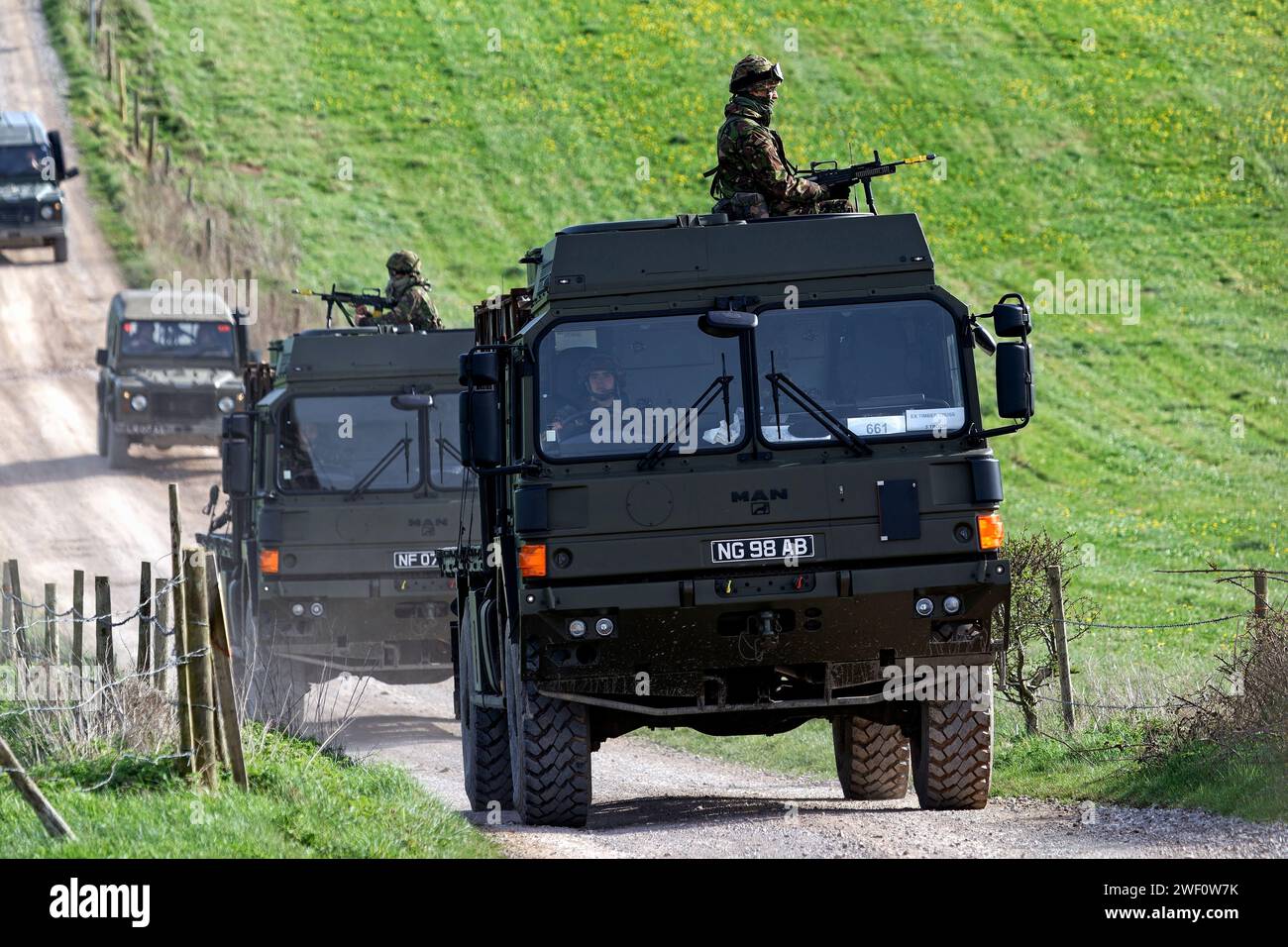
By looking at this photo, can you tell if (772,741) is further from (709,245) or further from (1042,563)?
(709,245)

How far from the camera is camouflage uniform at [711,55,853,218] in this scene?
1091 centimetres

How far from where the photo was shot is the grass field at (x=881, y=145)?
4034 cm

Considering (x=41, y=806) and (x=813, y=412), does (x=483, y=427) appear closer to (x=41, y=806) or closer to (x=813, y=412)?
(x=813, y=412)

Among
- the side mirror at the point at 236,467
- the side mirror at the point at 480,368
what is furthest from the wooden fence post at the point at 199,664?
the side mirror at the point at 236,467

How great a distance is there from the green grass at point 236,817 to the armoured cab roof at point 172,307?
21117mm

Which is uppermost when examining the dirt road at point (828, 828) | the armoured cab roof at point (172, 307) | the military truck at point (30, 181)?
the military truck at point (30, 181)

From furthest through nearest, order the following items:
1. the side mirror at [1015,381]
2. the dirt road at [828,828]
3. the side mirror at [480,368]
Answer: the side mirror at [480,368], the side mirror at [1015,381], the dirt road at [828,828]

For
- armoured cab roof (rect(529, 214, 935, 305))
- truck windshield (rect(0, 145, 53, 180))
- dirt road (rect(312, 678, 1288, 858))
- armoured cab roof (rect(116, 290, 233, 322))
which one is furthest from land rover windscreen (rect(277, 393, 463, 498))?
truck windshield (rect(0, 145, 53, 180))

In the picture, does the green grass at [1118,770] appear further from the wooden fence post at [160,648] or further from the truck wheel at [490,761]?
the wooden fence post at [160,648]

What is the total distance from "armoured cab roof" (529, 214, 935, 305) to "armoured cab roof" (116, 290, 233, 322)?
21.4m

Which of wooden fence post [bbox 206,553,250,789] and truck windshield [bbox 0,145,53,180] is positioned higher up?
truck windshield [bbox 0,145,53,180]

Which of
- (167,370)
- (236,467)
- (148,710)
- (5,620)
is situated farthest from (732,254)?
(167,370)

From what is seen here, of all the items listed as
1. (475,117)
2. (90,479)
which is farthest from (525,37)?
(90,479)

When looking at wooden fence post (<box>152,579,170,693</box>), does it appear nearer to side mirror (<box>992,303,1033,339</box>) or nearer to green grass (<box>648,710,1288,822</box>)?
side mirror (<box>992,303,1033,339</box>)
